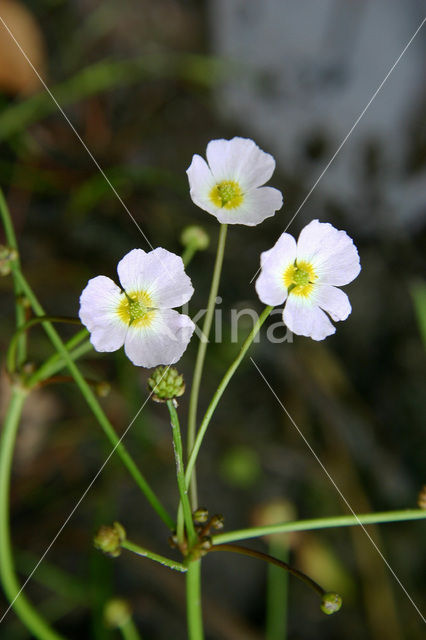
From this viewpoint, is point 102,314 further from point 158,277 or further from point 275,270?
point 275,270

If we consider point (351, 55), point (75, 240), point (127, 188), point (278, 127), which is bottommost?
point (75, 240)

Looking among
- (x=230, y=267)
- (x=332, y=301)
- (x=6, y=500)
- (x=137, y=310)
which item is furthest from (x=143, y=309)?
(x=230, y=267)

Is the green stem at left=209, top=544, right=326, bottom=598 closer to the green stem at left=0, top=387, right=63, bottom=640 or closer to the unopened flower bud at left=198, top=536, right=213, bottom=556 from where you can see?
the unopened flower bud at left=198, top=536, right=213, bottom=556

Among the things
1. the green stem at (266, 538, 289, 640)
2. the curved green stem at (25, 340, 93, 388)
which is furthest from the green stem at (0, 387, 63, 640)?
the green stem at (266, 538, 289, 640)

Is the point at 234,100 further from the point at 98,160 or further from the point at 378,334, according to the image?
the point at 378,334

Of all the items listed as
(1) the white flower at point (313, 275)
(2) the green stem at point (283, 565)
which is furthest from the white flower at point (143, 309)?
(2) the green stem at point (283, 565)

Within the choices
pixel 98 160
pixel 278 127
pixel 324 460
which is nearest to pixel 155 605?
pixel 324 460

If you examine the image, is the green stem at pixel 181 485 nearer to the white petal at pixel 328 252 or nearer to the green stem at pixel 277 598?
the white petal at pixel 328 252
